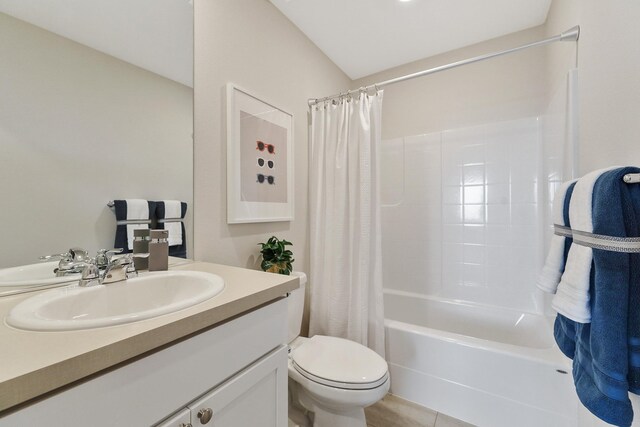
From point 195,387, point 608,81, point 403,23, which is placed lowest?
point 195,387

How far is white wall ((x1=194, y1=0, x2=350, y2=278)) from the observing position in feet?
4.10

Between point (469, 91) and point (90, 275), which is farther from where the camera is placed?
point (469, 91)

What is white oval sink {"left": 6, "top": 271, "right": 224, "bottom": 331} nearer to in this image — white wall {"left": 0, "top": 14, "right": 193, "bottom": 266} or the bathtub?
white wall {"left": 0, "top": 14, "right": 193, "bottom": 266}

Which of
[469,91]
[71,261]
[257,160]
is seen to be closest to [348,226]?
[257,160]

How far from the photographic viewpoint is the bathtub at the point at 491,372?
125cm

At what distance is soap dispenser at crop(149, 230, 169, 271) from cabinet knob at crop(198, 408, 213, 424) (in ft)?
1.95

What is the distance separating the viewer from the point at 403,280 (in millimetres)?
2346

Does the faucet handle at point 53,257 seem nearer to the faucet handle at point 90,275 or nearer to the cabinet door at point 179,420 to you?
the faucet handle at point 90,275

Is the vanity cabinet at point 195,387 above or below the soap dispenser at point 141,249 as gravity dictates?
below

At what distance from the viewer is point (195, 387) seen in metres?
0.63

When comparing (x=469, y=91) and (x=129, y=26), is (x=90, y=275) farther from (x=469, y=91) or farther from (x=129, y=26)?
(x=469, y=91)

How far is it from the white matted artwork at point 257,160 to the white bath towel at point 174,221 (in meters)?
0.24

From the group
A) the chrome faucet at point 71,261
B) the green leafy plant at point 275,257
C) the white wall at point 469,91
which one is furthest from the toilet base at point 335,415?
the white wall at point 469,91

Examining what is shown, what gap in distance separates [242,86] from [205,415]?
1464mm
